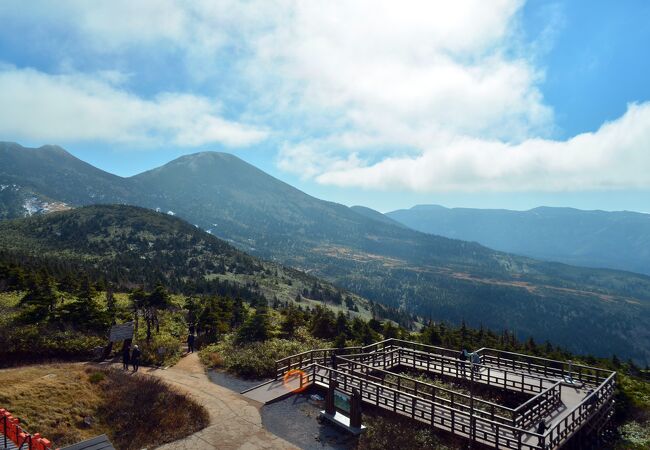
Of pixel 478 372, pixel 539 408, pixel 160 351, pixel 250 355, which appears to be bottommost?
pixel 160 351

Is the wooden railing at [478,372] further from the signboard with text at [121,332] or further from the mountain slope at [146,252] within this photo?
the mountain slope at [146,252]

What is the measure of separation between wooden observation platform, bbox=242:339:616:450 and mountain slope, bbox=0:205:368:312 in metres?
61.8

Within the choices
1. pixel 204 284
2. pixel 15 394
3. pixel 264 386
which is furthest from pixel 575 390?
pixel 204 284

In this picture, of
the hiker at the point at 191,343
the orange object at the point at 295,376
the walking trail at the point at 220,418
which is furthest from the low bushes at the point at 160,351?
the orange object at the point at 295,376

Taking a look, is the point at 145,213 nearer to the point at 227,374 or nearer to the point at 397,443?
the point at 227,374

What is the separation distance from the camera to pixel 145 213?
178875mm

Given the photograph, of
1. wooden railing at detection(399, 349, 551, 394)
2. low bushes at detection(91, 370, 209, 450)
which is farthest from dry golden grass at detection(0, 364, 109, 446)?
wooden railing at detection(399, 349, 551, 394)

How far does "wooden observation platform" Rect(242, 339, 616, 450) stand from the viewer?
17.2 meters

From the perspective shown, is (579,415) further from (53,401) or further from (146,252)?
(146,252)

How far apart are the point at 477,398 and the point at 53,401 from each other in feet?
64.8

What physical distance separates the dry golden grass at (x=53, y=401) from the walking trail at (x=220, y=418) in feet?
13.5

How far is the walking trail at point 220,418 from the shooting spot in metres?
17.0

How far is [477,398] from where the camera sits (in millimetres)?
20469

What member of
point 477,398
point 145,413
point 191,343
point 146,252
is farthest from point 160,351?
point 146,252
